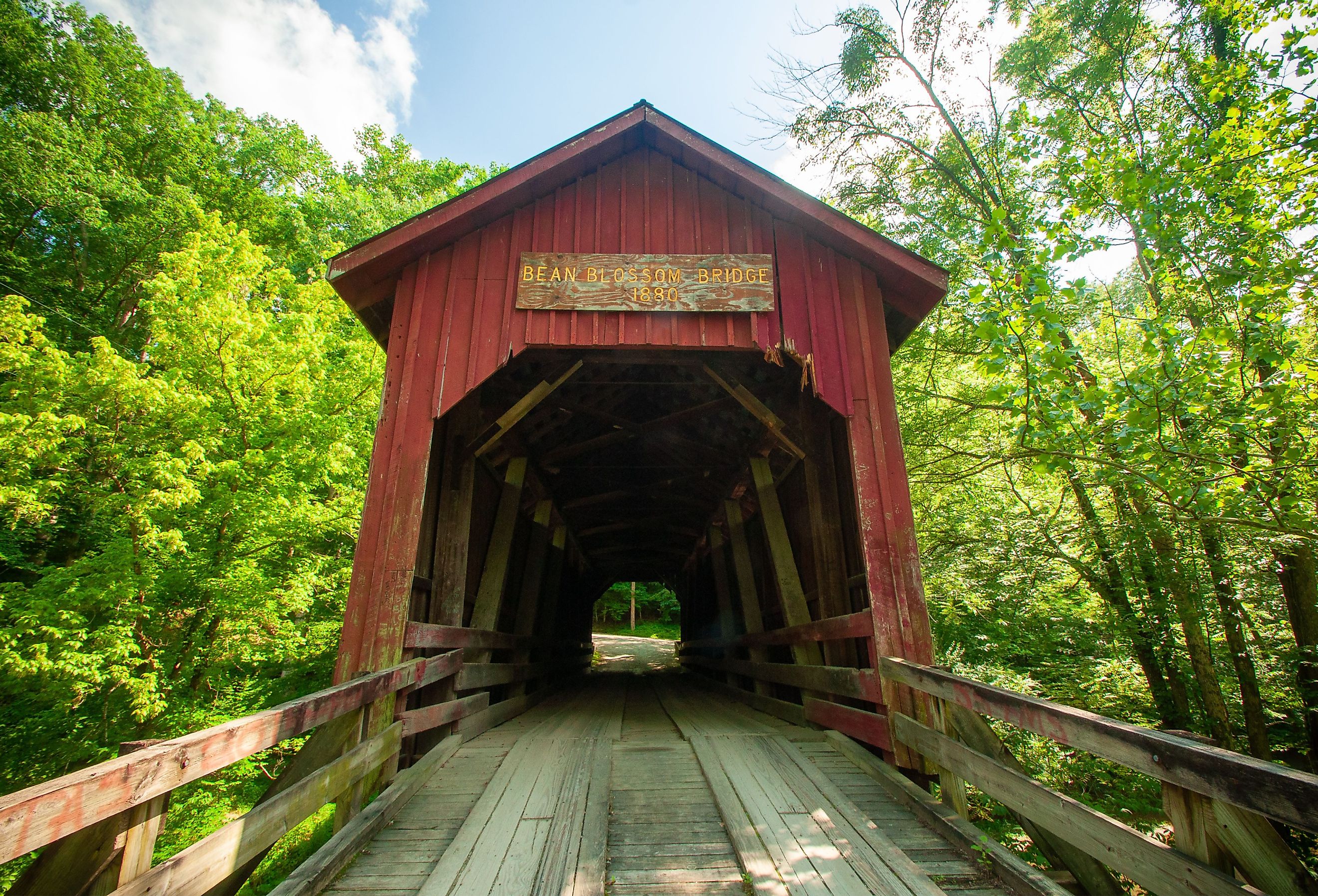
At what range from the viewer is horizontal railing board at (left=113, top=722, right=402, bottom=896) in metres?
1.63

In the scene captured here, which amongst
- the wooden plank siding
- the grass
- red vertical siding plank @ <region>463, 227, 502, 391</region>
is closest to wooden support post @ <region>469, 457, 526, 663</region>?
the wooden plank siding

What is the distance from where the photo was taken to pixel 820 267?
487 centimetres

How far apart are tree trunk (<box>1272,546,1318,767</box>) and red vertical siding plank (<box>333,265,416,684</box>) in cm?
879

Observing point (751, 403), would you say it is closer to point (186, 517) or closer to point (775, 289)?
point (775, 289)

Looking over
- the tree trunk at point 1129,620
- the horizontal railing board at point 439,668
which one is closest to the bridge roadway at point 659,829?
the horizontal railing board at point 439,668

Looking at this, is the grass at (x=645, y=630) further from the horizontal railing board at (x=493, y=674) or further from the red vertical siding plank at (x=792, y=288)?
the red vertical siding plank at (x=792, y=288)

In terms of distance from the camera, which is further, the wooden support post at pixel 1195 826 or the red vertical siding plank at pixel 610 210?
the red vertical siding plank at pixel 610 210

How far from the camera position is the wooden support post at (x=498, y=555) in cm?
564

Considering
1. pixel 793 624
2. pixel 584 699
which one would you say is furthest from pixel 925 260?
pixel 584 699

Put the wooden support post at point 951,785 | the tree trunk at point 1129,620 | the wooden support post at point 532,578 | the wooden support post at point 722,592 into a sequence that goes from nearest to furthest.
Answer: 1. the wooden support post at point 951,785
2. the wooden support post at point 532,578
3. the tree trunk at point 1129,620
4. the wooden support post at point 722,592

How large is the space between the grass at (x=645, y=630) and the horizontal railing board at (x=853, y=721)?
2887 cm

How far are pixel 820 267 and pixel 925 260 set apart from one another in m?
0.79

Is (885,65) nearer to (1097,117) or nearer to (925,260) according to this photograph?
(1097,117)

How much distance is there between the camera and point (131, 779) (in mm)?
1518
